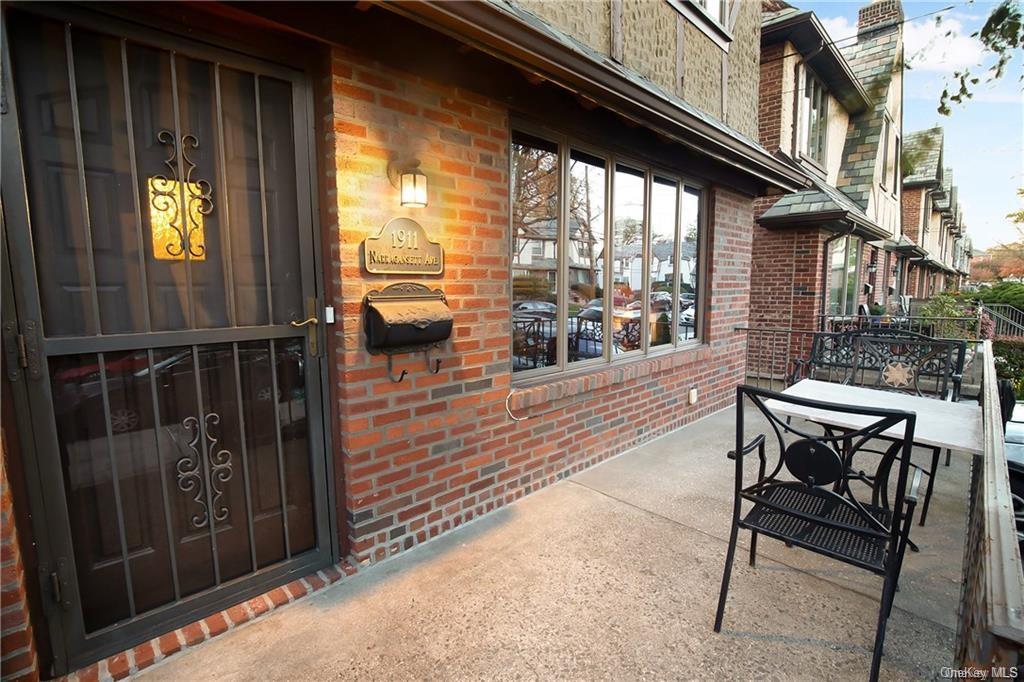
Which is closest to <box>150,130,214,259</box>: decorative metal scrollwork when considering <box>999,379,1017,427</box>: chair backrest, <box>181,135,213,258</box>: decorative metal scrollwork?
<box>181,135,213,258</box>: decorative metal scrollwork

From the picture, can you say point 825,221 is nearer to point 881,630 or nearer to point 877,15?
point 881,630

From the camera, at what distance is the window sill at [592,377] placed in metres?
3.35

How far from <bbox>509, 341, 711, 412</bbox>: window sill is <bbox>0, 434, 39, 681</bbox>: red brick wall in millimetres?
2330

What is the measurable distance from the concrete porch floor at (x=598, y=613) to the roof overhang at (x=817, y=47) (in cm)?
717

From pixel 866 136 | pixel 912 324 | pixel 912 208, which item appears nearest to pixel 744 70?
pixel 866 136

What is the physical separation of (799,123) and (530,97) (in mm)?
7314

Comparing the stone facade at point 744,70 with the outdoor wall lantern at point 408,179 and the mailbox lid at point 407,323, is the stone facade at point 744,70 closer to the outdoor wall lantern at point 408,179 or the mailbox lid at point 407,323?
the outdoor wall lantern at point 408,179

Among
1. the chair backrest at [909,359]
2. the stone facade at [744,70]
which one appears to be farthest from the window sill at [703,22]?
the chair backrest at [909,359]

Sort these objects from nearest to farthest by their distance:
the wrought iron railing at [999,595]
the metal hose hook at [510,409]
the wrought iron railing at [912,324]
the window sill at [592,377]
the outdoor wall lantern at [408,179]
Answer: the wrought iron railing at [999,595] → the outdoor wall lantern at [408,179] → the metal hose hook at [510,409] → the window sill at [592,377] → the wrought iron railing at [912,324]

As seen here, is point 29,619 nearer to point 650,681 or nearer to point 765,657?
point 650,681

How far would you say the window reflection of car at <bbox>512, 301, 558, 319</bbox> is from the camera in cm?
344

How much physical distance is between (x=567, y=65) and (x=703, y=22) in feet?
10.7

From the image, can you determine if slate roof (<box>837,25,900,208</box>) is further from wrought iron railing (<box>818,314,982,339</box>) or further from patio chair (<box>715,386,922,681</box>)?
patio chair (<box>715,386,922,681</box>)

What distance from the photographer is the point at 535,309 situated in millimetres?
3568
